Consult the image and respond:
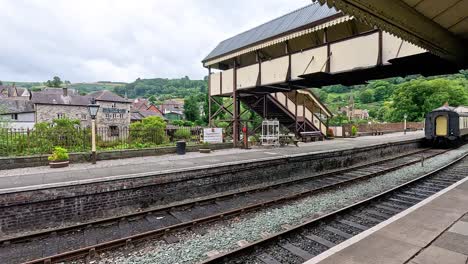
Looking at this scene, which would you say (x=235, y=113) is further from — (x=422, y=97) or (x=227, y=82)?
(x=422, y=97)

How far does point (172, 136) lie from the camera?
1792 cm

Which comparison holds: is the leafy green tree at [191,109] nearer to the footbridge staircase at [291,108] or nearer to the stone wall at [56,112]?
the stone wall at [56,112]

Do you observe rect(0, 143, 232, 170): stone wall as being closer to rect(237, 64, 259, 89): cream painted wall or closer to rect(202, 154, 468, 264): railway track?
rect(237, 64, 259, 89): cream painted wall

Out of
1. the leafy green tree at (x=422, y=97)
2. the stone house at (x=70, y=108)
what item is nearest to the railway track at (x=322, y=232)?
the stone house at (x=70, y=108)

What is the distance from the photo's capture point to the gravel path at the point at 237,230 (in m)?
4.82

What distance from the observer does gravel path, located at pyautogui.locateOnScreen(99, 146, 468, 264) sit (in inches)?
190

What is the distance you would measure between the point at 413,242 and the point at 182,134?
15679 millimetres

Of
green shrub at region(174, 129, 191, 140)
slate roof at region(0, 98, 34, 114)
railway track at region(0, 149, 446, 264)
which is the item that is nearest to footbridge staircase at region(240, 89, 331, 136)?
green shrub at region(174, 129, 191, 140)

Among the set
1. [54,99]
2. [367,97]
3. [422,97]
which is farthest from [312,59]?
[367,97]

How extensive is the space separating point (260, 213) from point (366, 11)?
5.26 meters

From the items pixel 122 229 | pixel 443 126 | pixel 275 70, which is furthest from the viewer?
pixel 443 126

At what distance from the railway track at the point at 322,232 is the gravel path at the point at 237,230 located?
503mm

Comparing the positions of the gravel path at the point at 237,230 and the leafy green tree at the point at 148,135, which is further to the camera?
the leafy green tree at the point at 148,135

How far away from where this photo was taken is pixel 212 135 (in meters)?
16.4
